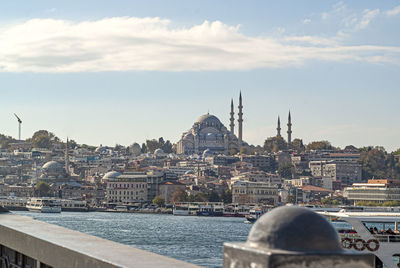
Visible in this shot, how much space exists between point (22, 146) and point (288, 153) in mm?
45775

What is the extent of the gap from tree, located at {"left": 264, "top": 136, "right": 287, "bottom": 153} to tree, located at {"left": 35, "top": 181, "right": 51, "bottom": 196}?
44038 millimetres

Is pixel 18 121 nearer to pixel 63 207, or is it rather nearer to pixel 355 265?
pixel 63 207

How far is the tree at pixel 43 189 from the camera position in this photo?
96.7 m

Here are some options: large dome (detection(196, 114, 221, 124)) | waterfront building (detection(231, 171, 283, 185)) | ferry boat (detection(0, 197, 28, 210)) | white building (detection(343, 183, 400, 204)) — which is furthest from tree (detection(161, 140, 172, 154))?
ferry boat (detection(0, 197, 28, 210))

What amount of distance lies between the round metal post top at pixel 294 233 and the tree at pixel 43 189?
96253 mm

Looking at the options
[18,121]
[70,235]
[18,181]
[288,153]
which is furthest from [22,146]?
[70,235]

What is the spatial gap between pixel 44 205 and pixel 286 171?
4708 centimetres

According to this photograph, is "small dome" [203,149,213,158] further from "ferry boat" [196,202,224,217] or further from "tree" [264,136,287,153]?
"ferry boat" [196,202,224,217]

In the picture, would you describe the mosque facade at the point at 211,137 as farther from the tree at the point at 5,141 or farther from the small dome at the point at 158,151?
the tree at the point at 5,141

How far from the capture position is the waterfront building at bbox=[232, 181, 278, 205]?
289 feet

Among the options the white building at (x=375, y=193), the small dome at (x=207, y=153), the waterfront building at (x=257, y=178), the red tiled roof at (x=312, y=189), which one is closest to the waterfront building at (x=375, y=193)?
the white building at (x=375, y=193)

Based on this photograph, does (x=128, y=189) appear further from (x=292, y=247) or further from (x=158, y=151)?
(x=292, y=247)

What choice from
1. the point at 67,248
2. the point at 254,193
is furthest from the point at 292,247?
the point at 254,193

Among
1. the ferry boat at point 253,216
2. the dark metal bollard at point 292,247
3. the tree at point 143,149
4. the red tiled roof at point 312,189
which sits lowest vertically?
the ferry boat at point 253,216
